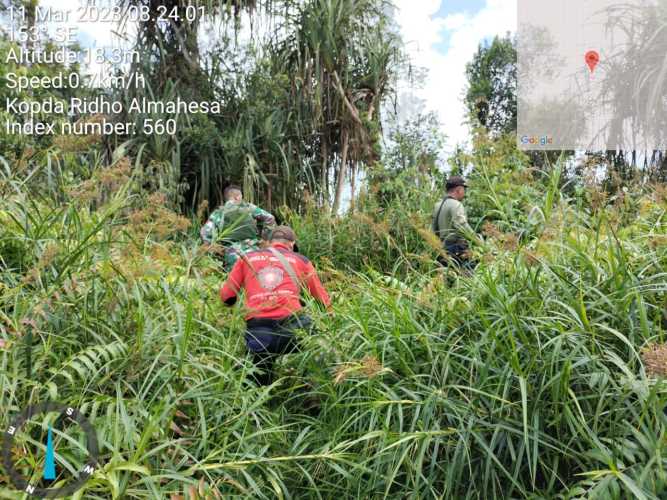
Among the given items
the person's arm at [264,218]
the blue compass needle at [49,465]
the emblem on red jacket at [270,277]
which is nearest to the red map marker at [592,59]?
the person's arm at [264,218]

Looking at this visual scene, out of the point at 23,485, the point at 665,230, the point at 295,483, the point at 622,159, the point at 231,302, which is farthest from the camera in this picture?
the point at 622,159

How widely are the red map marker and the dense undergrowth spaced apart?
2971 mm

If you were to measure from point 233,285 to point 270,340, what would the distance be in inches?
14.8

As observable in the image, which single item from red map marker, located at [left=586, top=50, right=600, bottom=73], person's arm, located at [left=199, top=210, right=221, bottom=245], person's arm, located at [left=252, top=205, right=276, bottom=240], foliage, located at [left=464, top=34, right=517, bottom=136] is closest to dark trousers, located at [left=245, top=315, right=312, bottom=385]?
person's arm, located at [left=199, top=210, right=221, bottom=245]

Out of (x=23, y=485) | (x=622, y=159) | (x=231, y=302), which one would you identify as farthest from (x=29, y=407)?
(x=622, y=159)

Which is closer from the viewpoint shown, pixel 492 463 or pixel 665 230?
pixel 492 463

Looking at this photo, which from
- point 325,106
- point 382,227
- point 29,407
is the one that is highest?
point 325,106

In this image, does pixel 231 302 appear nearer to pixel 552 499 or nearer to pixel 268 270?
pixel 268 270

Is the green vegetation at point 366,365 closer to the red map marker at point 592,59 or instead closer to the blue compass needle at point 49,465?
the blue compass needle at point 49,465

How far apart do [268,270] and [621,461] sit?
1.90 metres

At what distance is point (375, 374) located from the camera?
81.6 inches

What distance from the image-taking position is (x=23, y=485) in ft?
6.10

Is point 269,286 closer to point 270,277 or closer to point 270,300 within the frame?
point 270,277

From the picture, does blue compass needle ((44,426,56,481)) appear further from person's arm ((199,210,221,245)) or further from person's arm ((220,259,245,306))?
person's arm ((199,210,221,245))
